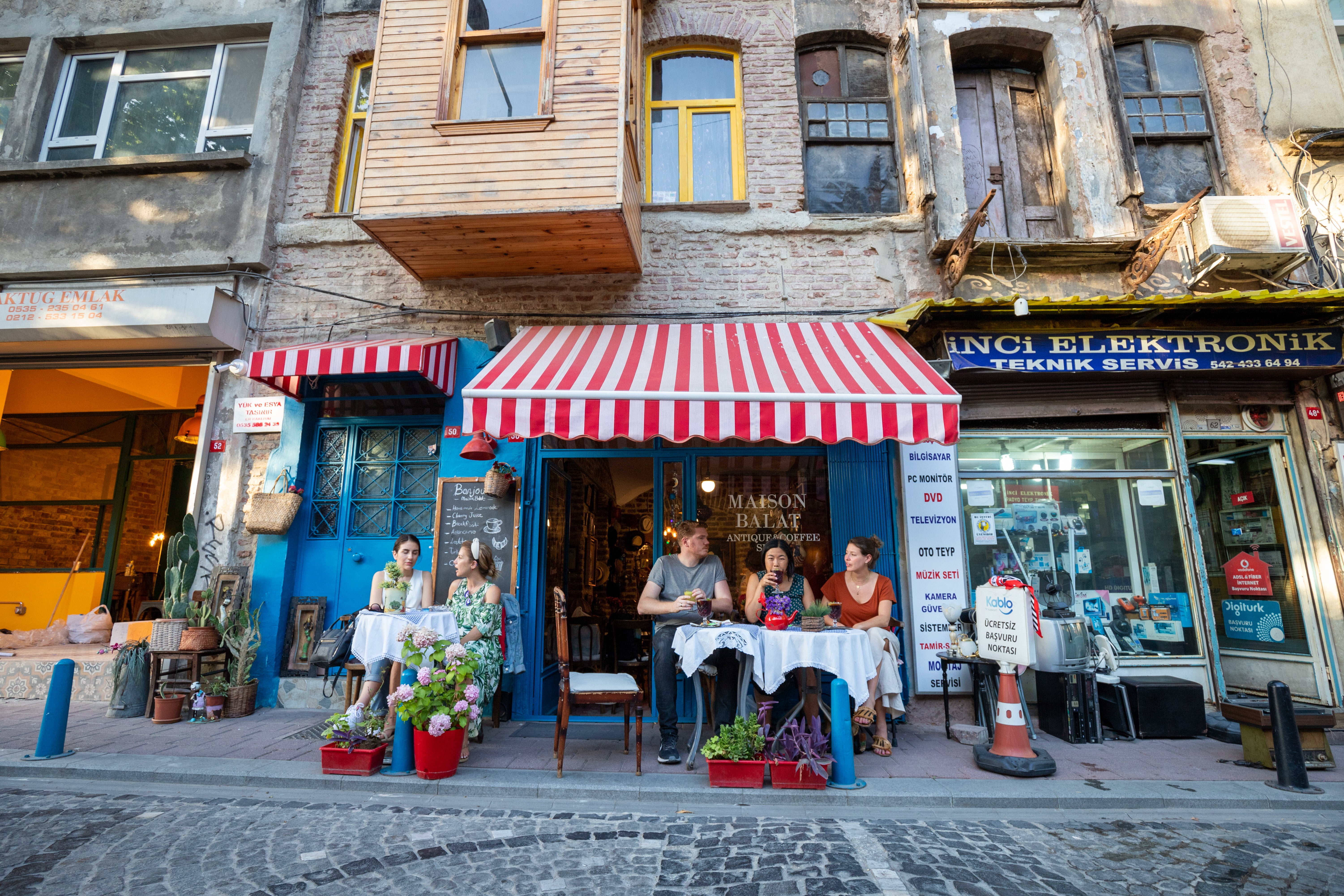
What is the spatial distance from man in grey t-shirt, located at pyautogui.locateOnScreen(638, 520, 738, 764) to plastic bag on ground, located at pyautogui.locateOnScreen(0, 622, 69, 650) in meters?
7.65

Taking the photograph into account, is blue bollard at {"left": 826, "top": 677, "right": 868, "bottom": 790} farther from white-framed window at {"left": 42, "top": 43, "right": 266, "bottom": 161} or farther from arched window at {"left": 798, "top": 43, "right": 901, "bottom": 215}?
white-framed window at {"left": 42, "top": 43, "right": 266, "bottom": 161}

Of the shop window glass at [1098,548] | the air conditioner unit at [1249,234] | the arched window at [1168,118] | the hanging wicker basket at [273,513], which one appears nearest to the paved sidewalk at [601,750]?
the shop window glass at [1098,548]

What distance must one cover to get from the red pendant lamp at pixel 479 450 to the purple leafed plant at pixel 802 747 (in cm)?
369

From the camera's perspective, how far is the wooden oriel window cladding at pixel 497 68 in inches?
248

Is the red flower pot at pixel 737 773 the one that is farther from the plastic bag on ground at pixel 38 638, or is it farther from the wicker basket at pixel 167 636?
the plastic bag on ground at pixel 38 638

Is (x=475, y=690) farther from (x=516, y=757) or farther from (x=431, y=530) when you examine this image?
(x=431, y=530)

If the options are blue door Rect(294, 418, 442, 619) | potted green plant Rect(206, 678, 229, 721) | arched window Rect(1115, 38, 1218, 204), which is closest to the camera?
potted green plant Rect(206, 678, 229, 721)

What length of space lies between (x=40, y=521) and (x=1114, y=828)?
13060 mm

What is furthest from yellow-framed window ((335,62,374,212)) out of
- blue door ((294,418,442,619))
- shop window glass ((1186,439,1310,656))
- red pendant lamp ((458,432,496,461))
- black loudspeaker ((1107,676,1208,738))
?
shop window glass ((1186,439,1310,656))

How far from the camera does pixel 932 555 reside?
20.6ft

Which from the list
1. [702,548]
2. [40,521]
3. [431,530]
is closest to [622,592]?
[431,530]

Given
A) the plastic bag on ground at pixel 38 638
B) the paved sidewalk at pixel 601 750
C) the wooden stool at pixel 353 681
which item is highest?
the plastic bag on ground at pixel 38 638

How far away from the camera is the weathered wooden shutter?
24.7 feet

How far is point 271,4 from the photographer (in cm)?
822
